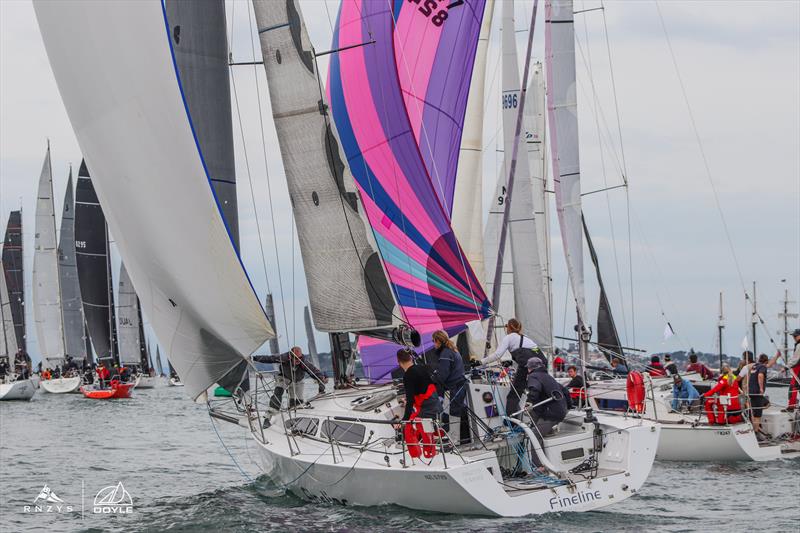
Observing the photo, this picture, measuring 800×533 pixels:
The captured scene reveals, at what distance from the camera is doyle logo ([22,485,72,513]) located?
13.8m

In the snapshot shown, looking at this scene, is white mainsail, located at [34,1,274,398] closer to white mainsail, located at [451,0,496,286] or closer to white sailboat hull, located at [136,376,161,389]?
white mainsail, located at [451,0,496,286]

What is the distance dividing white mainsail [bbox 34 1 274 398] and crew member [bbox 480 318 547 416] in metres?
3.00

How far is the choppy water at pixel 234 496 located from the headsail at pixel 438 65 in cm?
572

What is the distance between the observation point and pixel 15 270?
5456 cm

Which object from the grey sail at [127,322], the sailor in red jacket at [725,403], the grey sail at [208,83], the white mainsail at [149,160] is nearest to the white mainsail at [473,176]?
the sailor in red jacket at [725,403]

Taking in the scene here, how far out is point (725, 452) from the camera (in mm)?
17625

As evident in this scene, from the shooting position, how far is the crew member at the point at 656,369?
2191cm

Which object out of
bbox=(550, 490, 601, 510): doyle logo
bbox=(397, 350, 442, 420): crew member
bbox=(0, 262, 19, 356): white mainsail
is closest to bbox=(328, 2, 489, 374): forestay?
bbox=(397, 350, 442, 420): crew member

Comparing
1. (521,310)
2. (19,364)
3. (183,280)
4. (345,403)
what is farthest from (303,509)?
(19,364)

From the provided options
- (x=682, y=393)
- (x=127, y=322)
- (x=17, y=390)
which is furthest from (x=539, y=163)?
(x=127, y=322)

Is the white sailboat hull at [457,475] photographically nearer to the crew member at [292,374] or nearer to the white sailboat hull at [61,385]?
the crew member at [292,374]

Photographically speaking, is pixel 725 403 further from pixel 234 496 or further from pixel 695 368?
pixel 234 496

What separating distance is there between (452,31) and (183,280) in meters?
8.35

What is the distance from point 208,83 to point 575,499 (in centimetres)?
756
